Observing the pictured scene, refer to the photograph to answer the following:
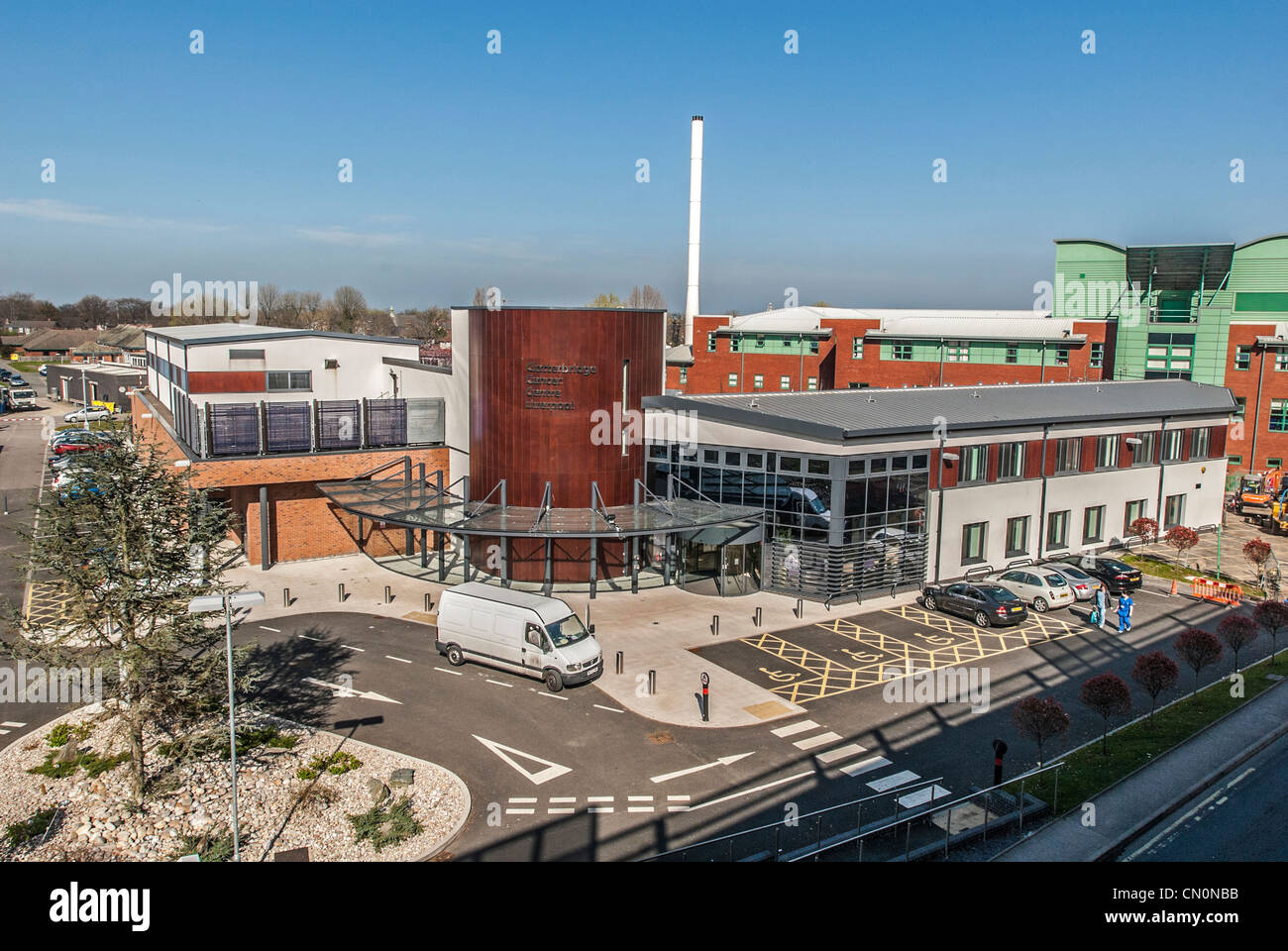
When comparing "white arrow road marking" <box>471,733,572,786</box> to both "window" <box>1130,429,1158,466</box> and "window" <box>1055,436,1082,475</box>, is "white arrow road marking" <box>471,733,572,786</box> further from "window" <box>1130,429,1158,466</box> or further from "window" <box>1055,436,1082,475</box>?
"window" <box>1130,429,1158,466</box>

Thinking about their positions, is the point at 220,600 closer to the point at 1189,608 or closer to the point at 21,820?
the point at 21,820

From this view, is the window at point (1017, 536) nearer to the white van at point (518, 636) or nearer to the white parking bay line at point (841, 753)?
the white parking bay line at point (841, 753)

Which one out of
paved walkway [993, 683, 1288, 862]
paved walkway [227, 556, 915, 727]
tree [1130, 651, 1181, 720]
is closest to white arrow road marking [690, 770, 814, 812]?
paved walkway [227, 556, 915, 727]

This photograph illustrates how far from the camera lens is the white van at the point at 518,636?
72.1ft

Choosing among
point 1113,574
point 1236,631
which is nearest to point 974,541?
point 1113,574

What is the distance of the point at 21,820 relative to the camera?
15.7m

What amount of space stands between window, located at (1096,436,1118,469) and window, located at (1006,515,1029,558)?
575 cm

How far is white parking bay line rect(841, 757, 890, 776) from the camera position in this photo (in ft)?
59.9

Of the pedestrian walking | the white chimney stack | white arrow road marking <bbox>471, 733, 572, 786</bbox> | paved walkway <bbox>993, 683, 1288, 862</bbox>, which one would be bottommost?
white arrow road marking <bbox>471, 733, 572, 786</bbox>

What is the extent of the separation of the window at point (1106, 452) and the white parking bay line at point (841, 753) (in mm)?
24316

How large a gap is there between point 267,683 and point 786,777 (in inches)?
501

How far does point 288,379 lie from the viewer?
1470 inches

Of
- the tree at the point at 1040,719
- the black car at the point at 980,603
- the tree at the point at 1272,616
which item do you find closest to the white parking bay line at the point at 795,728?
the tree at the point at 1040,719
